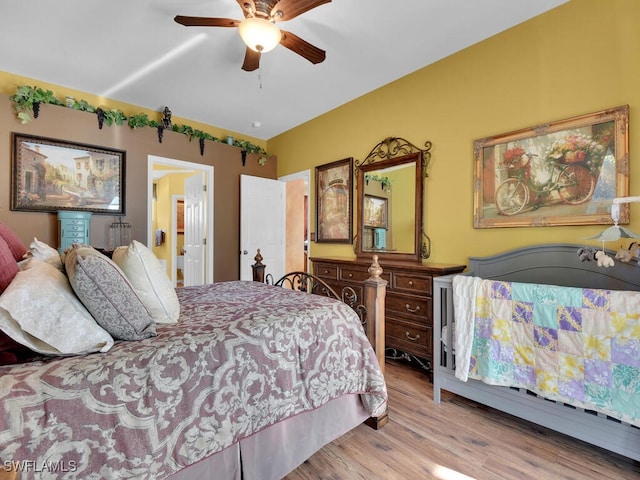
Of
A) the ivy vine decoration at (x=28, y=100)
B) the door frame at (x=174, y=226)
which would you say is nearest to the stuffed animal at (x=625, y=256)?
the ivy vine decoration at (x=28, y=100)

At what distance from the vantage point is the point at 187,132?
13.4 feet

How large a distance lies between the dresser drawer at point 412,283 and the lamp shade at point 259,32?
207cm

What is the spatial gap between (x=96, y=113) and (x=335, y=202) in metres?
2.99

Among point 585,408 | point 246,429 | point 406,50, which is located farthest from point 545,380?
point 406,50

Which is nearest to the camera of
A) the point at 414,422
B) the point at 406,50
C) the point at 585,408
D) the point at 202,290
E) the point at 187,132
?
the point at 585,408

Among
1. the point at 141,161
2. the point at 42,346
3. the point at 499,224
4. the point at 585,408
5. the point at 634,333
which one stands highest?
the point at 141,161

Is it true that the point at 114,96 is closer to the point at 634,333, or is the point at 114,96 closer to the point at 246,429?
the point at 246,429

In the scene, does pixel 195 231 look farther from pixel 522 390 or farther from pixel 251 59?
pixel 522 390

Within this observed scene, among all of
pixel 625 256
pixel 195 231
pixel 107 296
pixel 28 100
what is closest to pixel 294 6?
pixel 107 296

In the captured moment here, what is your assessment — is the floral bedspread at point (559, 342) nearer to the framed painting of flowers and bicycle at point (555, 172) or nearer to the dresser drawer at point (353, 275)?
the framed painting of flowers and bicycle at point (555, 172)

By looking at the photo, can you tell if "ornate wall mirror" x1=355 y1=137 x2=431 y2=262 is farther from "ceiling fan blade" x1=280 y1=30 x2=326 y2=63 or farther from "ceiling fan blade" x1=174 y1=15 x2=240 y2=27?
"ceiling fan blade" x1=174 y1=15 x2=240 y2=27

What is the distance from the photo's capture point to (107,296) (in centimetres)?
108

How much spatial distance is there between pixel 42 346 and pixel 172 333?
387 mm

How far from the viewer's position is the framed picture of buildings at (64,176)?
3.04 metres
